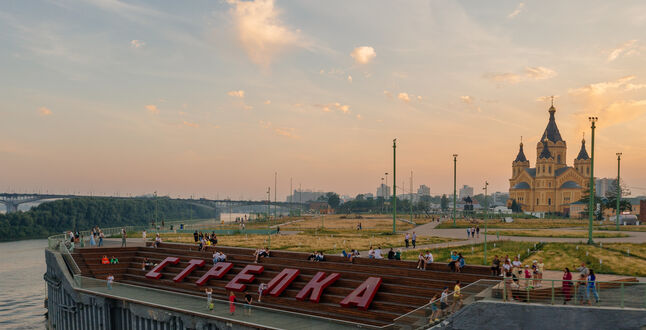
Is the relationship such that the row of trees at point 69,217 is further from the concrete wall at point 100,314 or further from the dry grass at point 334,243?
the concrete wall at point 100,314

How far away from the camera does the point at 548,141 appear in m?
162

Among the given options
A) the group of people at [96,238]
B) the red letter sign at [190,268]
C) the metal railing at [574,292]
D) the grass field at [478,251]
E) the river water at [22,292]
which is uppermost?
the metal railing at [574,292]

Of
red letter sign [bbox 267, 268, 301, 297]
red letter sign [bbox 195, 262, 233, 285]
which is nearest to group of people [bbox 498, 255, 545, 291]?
red letter sign [bbox 267, 268, 301, 297]

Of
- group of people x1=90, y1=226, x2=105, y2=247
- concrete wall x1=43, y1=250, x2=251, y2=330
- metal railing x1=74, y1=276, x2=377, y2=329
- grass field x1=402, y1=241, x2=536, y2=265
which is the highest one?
grass field x1=402, y1=241, x2=536, y2=265

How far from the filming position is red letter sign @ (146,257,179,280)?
37.5m

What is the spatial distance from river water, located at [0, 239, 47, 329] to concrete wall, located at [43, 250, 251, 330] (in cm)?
487

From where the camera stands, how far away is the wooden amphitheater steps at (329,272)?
26.6 m

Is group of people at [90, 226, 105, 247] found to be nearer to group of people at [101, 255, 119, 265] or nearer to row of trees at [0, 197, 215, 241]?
group of people at [101, 255, 119, 265]

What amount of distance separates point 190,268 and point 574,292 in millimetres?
28641

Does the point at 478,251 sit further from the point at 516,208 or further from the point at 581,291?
the point at 516,208

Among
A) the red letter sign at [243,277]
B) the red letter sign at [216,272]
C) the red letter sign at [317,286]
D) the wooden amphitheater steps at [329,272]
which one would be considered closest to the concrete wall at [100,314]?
the wooden amphitheater steps at [329,272]

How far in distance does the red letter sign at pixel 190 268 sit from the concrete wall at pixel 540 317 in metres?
23.0

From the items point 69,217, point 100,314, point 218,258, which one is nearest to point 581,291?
point 218,258

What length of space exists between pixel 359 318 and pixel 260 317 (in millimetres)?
5990
